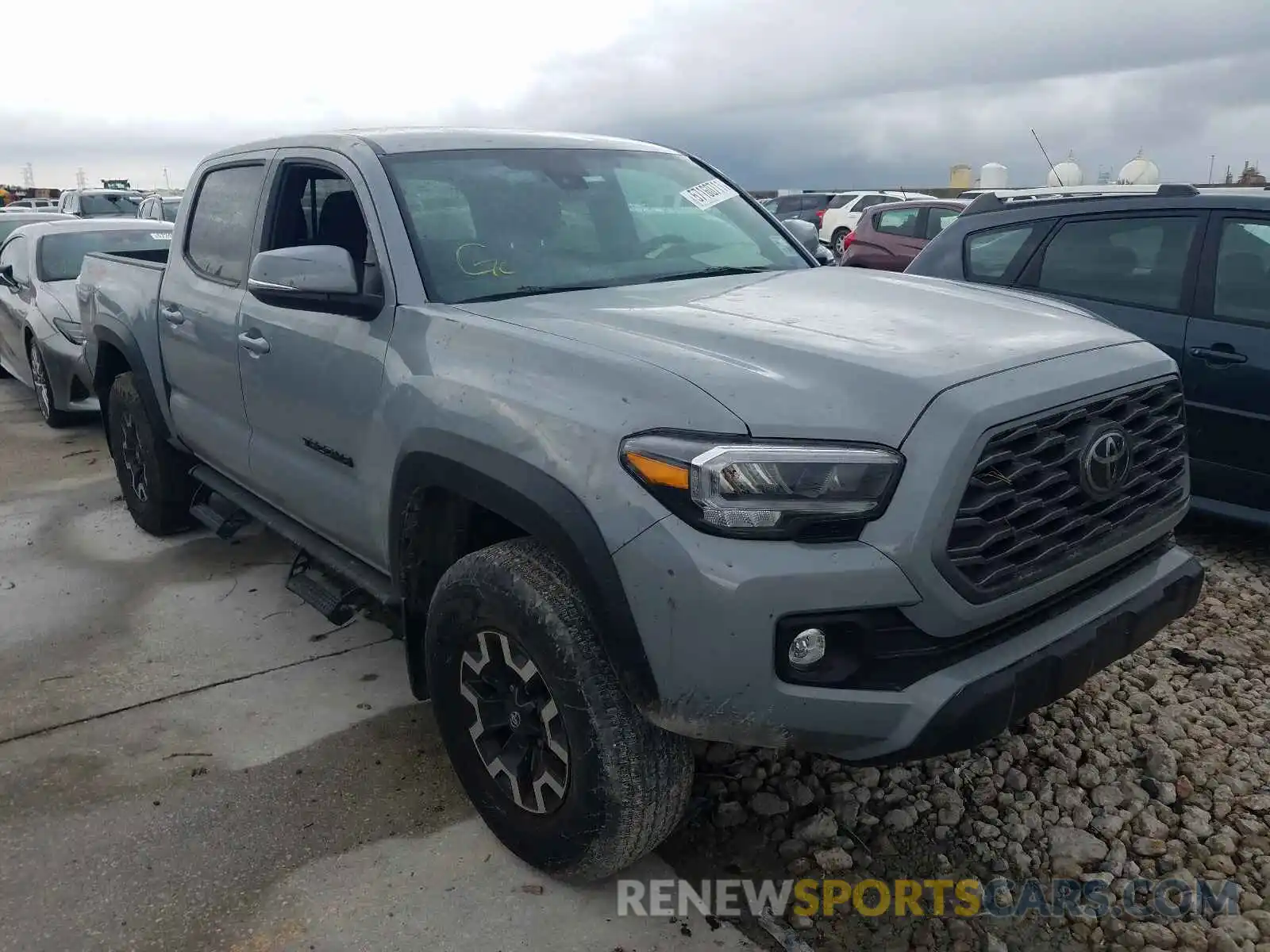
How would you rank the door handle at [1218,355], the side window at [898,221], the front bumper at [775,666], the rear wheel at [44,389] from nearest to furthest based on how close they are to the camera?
the front bumper at [775,666], the door handle at [1218,355], the rear wheel at [44,389], the side window at [898,221]

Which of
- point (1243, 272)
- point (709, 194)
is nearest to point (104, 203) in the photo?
point (709, 194)

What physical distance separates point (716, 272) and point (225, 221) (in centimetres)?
214

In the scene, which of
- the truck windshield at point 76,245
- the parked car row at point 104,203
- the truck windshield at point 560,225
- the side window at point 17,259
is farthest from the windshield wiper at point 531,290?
the parked car row at point 104,203

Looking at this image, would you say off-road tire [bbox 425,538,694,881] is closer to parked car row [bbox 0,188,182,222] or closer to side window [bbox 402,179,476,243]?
side window [bbox 402,179,476,243]

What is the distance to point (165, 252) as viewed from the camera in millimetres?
5645

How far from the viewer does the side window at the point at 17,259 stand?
812cm

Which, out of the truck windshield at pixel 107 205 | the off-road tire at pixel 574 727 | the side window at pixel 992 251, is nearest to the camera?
the off-road tire at pixel 574 727

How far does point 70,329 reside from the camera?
23.3ft

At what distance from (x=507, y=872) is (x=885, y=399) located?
5.20 ft

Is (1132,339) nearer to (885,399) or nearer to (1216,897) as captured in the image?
(885,399)

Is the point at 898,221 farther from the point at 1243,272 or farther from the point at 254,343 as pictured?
the point at 254,343

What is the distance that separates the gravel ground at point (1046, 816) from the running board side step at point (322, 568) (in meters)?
1.18

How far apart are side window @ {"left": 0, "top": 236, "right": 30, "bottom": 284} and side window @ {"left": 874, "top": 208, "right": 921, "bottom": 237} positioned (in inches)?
405

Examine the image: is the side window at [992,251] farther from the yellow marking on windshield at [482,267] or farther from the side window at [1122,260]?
the yellow marking on windshield at [482,267]
